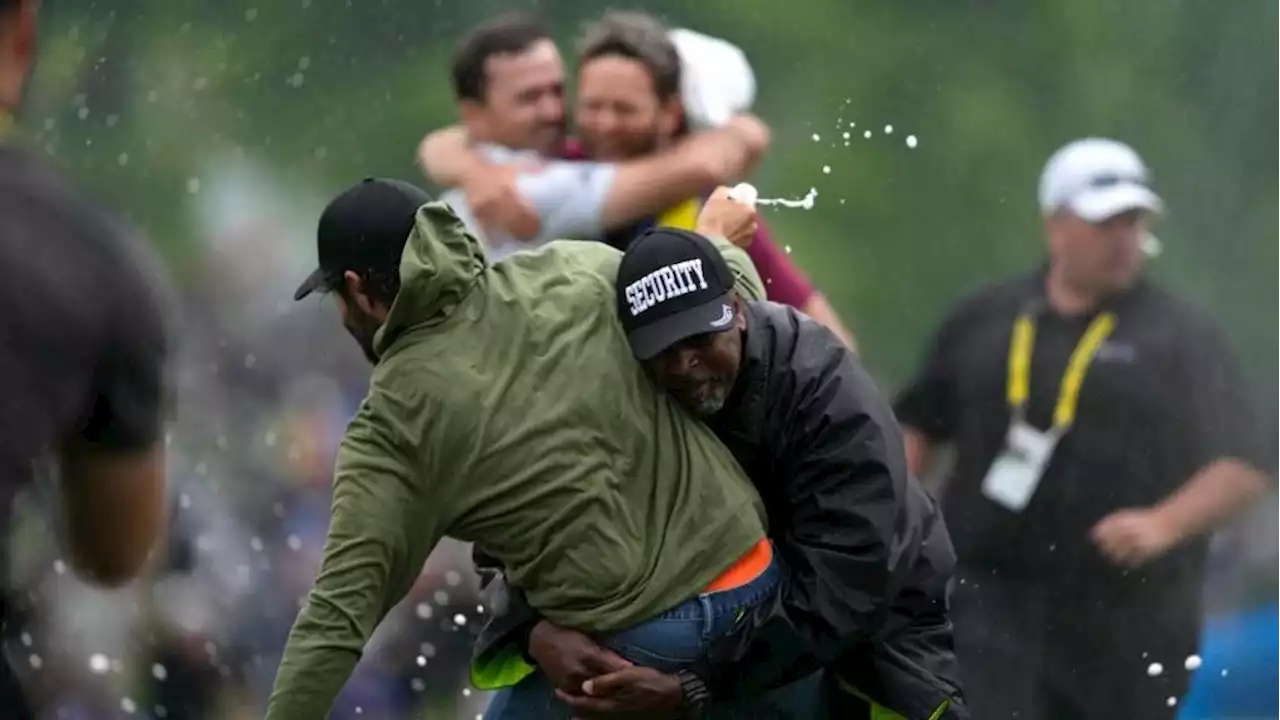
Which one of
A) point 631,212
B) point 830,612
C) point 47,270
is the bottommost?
point 830,612

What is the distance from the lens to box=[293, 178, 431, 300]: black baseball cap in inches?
129

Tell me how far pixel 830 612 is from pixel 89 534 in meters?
1.14

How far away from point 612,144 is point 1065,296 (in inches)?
43.7

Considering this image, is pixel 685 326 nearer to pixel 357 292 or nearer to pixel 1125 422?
pixel 357 292

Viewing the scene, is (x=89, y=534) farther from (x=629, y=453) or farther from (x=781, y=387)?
(x=781, y=387)

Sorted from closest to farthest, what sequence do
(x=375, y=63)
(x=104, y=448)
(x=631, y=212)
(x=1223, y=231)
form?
(x=104, y=448) < (x=631, y=212) < (x=1223, y=231) < (x=375, y=63)

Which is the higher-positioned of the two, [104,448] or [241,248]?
[241,248]

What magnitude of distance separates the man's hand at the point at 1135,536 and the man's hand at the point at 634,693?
194cm

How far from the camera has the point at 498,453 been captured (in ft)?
10.6

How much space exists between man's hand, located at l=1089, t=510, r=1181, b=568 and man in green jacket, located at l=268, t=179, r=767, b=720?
75.5 inches

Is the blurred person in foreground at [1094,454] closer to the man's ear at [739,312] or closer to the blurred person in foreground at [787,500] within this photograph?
the blurred person in foreground at [787,500]

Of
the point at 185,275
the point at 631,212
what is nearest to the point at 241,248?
the point at 185,275

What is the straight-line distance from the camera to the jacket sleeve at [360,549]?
3227mm

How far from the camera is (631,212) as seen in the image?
4723 millimetres
